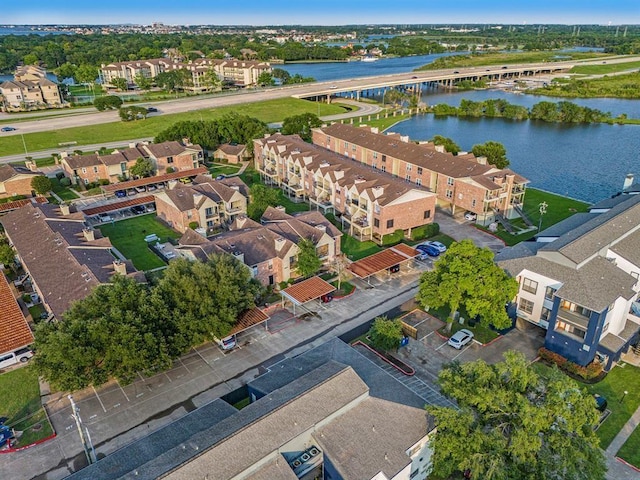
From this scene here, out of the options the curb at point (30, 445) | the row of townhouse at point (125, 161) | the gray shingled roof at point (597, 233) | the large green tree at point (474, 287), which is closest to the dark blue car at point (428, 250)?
the large green tree at point (474, 287)

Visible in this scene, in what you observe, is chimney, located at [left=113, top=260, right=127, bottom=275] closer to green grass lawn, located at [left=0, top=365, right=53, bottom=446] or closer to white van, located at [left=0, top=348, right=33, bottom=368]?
white van, located at [left=0, top=348, right=33, bottom=368]

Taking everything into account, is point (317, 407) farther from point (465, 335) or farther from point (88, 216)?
point (88, 216)

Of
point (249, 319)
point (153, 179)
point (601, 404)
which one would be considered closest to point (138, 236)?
point (153, 179)

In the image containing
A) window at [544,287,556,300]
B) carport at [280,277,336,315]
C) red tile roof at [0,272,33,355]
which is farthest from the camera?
carport at [280,277,336,315]

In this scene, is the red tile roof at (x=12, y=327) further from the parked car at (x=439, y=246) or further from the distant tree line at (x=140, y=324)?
the parked car at (x=439, y=246)

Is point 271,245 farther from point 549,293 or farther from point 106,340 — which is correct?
point 549,293

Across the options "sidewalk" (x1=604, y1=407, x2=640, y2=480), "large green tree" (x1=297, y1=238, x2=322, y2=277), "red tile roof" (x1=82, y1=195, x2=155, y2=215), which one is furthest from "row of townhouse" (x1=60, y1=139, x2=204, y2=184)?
"sidewalk" (x1=604, y1=407, x2=640, y2=480)
